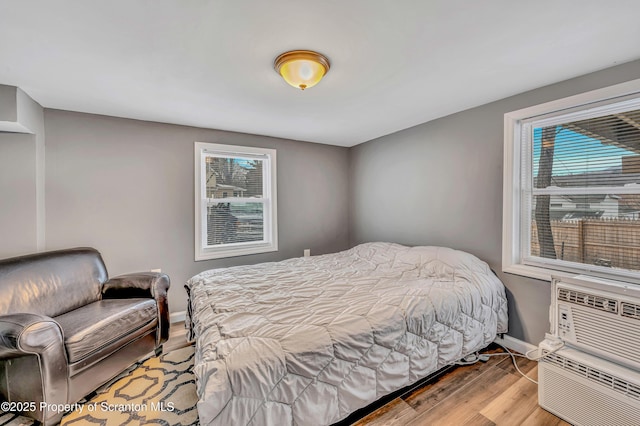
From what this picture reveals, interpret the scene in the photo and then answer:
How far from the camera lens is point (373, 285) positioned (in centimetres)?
226

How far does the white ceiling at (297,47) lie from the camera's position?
4.28 feet

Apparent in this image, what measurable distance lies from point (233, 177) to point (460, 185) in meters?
2.74

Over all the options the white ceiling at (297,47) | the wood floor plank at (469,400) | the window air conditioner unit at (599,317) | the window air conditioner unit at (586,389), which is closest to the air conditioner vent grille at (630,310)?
the window air conditioner unit at (599,317)

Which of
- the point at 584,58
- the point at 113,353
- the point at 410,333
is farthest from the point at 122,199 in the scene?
the point at 584,58

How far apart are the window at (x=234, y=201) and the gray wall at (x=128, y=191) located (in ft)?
0.33

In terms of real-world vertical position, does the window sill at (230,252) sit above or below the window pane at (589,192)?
below

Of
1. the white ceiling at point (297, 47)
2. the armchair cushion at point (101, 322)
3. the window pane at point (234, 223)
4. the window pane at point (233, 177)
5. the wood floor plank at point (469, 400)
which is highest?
the white ceiling at point (297, 47)

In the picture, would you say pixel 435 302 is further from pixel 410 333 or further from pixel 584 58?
pixel 584 58

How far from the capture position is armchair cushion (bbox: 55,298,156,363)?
1.68 m

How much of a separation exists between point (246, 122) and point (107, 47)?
4.98 feet

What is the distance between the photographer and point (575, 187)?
2.11 meters

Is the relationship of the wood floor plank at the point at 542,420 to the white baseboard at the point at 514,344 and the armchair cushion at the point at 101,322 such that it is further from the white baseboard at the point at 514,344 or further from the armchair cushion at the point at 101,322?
the armchair cushion at the point at 101,322

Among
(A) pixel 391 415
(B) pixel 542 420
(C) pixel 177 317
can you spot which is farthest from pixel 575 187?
(C) pixel 177 317

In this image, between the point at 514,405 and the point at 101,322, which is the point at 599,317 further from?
the point at 101,322
